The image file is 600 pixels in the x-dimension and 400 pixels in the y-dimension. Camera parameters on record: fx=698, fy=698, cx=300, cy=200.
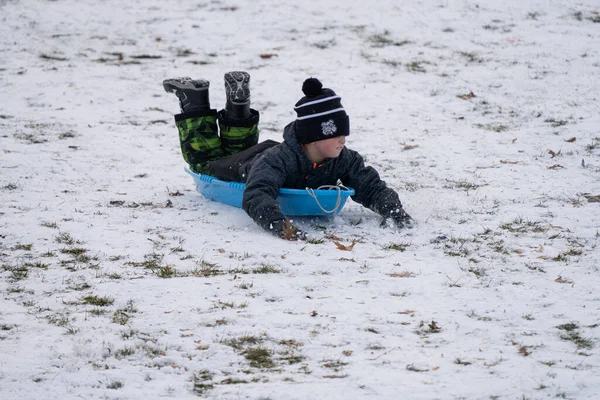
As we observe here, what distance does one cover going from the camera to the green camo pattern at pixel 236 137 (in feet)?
18.8

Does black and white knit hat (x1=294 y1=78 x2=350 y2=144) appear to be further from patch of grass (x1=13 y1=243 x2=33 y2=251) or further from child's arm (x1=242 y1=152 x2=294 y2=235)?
patch of grass (x1=13 y1=243 x2=33 y2=251)

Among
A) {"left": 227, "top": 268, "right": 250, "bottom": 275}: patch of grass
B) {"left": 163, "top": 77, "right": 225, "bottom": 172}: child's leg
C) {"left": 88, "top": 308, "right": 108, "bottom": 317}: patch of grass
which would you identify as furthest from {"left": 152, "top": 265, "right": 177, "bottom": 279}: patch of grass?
{"left": 163, "top": 77, "right": 225, "bottom": 172}: child's leg

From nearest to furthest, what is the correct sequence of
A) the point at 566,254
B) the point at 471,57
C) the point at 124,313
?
the point at 124,313, the point at 566,254, the point at 471,57

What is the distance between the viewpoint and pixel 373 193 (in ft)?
16.9

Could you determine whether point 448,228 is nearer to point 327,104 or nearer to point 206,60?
point 327,104

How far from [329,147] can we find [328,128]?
0.15 metres

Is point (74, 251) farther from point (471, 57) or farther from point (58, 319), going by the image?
point (471, 57)

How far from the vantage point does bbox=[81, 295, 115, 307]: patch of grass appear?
12.0 ft

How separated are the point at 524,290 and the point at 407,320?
2.56 ft

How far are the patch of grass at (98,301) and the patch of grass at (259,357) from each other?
0.90 m

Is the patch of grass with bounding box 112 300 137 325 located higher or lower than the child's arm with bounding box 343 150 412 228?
lower

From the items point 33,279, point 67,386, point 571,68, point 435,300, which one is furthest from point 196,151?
point 571,68

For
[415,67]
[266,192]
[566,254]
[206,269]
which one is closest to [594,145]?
[566,254]

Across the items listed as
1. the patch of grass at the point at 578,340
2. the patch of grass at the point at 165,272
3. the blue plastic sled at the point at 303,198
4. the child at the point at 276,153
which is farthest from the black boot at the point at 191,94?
the patch of grass at the point at 578,340
